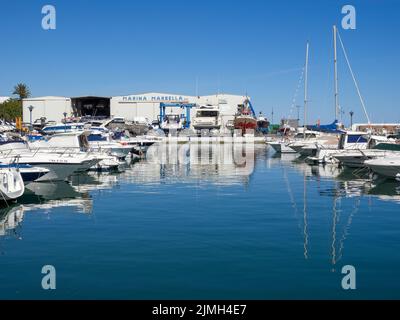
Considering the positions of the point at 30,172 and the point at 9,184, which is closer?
the point at 9,184

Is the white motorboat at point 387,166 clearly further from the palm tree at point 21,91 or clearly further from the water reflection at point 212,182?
the palm tree at point 21,91

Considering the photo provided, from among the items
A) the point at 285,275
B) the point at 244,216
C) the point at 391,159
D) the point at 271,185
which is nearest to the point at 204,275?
the point at 285,275

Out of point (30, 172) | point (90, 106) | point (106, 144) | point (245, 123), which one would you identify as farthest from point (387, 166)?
point (90, 106)

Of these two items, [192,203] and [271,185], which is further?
[271,185]

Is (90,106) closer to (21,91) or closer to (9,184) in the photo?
(21,91)

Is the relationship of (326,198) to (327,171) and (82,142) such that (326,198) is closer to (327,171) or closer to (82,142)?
(327,171)

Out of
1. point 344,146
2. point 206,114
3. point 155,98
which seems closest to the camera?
point 344,146

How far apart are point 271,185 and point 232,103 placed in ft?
274

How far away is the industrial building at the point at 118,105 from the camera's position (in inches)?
4055

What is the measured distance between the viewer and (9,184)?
20.4 m

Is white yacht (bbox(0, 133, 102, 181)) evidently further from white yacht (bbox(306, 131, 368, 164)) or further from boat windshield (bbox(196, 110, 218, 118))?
boat windshield (bbox(196, 110, 218, 118))

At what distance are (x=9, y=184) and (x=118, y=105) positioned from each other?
8556 centimetres

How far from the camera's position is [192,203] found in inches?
848

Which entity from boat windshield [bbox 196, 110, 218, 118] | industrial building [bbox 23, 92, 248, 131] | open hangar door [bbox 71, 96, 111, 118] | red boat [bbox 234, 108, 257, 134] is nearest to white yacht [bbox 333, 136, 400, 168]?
red boat [bbox 234, 108, 257, 134]
